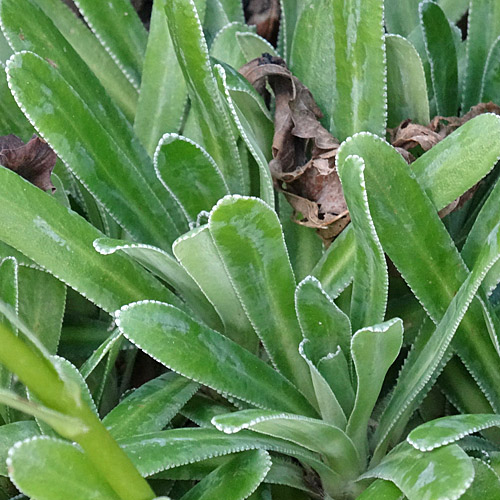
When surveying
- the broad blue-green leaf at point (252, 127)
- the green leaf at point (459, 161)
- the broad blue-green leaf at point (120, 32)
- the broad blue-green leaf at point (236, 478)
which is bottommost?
the broad blue-green leaf at point (236, 478)

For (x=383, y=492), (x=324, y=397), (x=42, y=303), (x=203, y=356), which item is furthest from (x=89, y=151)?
(x=383, y=492)

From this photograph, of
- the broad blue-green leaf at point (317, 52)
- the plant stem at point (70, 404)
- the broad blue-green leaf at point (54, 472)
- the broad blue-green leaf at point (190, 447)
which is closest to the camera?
the plant stem at point (70, 404)

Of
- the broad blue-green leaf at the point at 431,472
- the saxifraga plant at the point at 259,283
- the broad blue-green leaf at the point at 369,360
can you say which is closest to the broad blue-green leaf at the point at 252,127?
the saxifraga plant at the point at 259,283

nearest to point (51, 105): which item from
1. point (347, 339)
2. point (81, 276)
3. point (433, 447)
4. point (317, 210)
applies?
point (81, 276)

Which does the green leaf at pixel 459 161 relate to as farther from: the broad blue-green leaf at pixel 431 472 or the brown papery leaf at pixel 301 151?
the broad blue-green leaf at pixel 431 472

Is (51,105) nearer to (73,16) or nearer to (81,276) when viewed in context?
(81,276)

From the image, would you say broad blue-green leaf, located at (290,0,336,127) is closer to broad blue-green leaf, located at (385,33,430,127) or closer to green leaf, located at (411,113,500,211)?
broad blue-green leaf, located at (385,33,430,127)

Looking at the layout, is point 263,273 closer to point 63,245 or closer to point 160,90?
point 63,245

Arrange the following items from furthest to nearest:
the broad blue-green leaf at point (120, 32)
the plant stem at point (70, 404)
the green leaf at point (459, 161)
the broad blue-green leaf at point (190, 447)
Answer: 1. the broad blue-green leaf at point (120, 32)
2. the green leaf at point (459, 161)
3. the broad blue-green leaf at point (190, 447)
4. the plant stem at point (70, 404)
